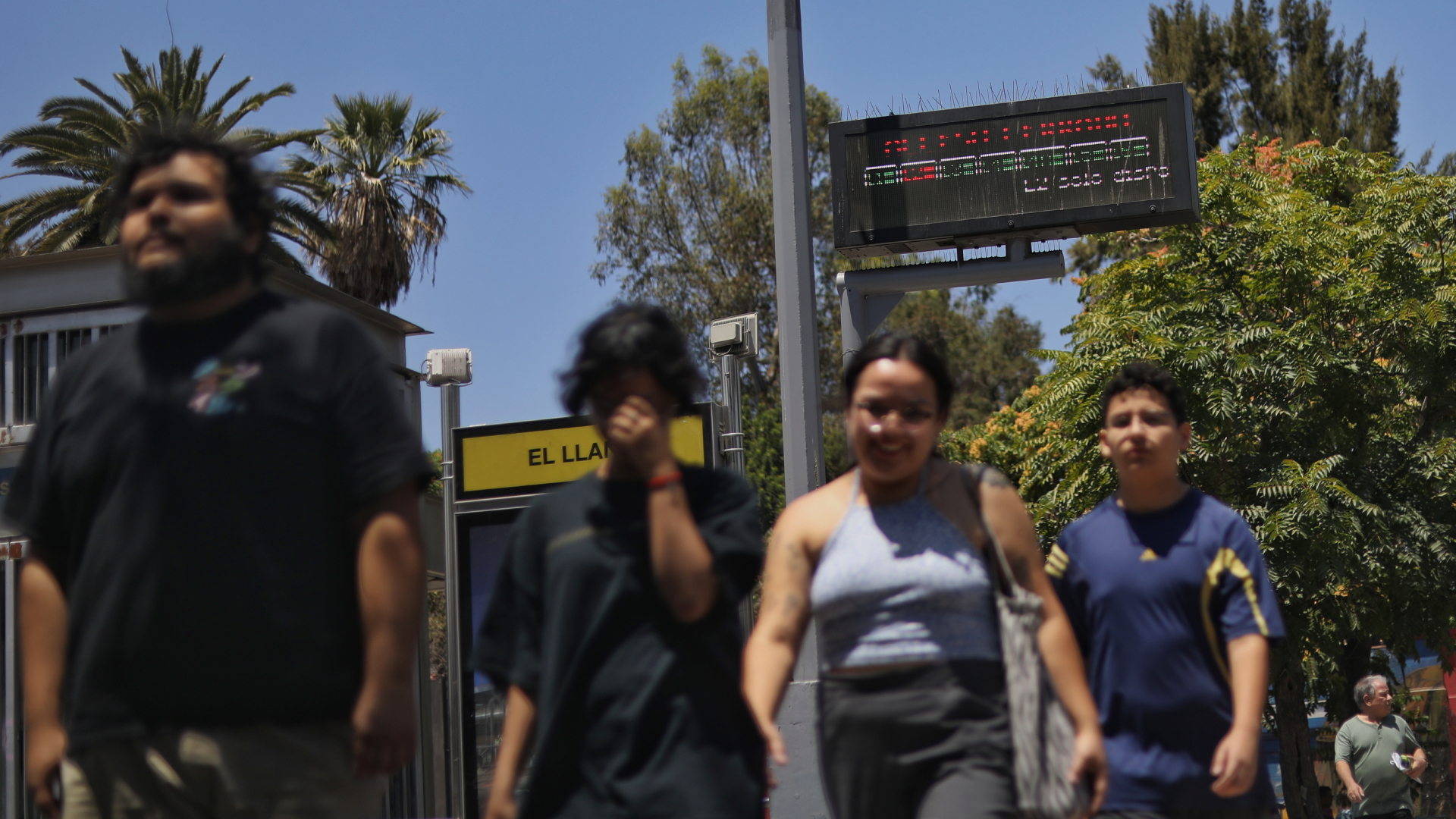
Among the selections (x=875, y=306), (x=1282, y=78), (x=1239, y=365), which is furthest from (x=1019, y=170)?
(x=1282, y=78)

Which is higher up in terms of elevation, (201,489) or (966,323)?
(966,323)

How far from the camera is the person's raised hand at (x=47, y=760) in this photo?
269 centimetres

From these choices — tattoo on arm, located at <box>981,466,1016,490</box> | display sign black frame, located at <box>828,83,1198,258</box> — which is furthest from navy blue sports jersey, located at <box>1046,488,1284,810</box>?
display sign black frame, located at <box>828,83,1198,258</box>

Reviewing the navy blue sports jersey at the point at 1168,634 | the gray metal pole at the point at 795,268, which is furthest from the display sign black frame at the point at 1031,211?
the navy blue sports jersey at the point at 1168,634

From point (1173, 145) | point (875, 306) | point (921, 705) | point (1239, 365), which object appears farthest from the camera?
point (1239, 365)

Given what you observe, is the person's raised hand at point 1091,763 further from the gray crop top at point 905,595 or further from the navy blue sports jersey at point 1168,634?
the navy blue sports jersey at point 1168,634

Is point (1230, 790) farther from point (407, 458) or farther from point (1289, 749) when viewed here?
point (1289, 749)

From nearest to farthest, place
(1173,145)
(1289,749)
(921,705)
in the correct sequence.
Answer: (921,705), (1173,145), (1289,749)

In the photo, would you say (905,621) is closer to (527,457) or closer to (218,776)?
(218,776)

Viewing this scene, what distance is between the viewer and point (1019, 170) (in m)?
11.3

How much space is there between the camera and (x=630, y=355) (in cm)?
297

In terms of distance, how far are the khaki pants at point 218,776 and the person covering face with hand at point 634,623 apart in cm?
49

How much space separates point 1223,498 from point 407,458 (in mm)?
14612

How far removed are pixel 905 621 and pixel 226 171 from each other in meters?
1.67
